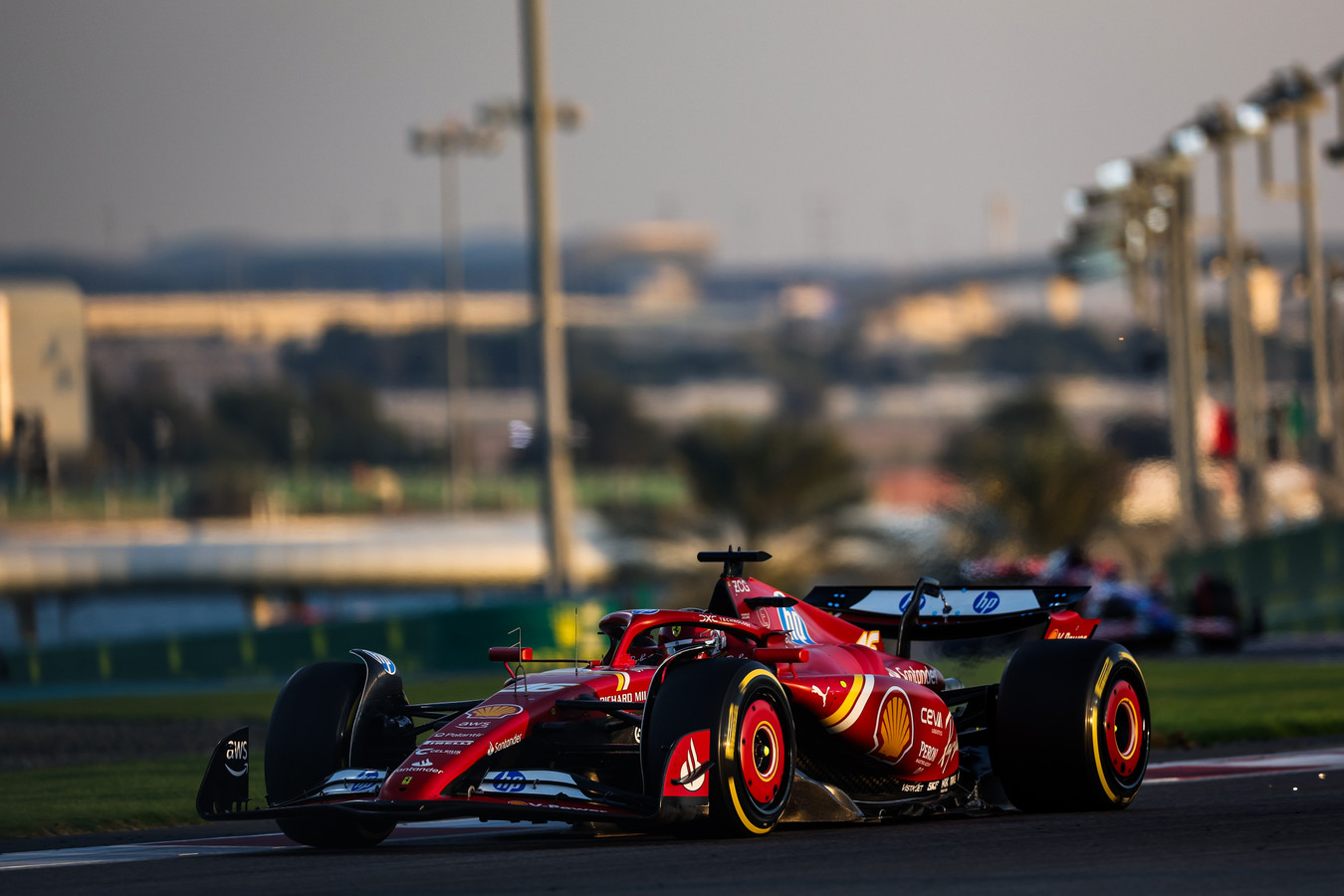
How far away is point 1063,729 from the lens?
10.3 metres

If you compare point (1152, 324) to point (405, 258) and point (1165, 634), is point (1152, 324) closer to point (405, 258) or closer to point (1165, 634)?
point (1165, 634)

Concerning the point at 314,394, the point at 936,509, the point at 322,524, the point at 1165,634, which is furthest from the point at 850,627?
the point at 314,394

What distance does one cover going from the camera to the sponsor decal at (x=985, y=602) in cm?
1159

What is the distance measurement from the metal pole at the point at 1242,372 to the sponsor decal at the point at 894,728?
118 feet

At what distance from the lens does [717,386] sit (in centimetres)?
12062

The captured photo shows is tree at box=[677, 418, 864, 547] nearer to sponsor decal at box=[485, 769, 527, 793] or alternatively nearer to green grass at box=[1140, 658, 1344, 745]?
green grass at box=[1140, 658, 1344, 745]

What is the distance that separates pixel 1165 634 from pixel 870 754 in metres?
19.3

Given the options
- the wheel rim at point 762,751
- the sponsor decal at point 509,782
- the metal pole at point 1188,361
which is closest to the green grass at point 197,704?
the wheel rim at point 762,751

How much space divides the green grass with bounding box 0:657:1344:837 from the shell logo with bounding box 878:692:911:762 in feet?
15.1

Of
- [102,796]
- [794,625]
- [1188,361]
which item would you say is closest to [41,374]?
[102,796]

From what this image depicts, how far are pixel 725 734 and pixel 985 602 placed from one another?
3176 mm

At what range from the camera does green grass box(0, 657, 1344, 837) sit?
12.5 meters

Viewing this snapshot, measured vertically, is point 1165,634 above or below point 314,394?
below

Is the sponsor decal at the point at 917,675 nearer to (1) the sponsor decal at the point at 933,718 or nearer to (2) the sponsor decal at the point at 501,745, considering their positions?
(1) the sponsor decal at the point at 933,718
